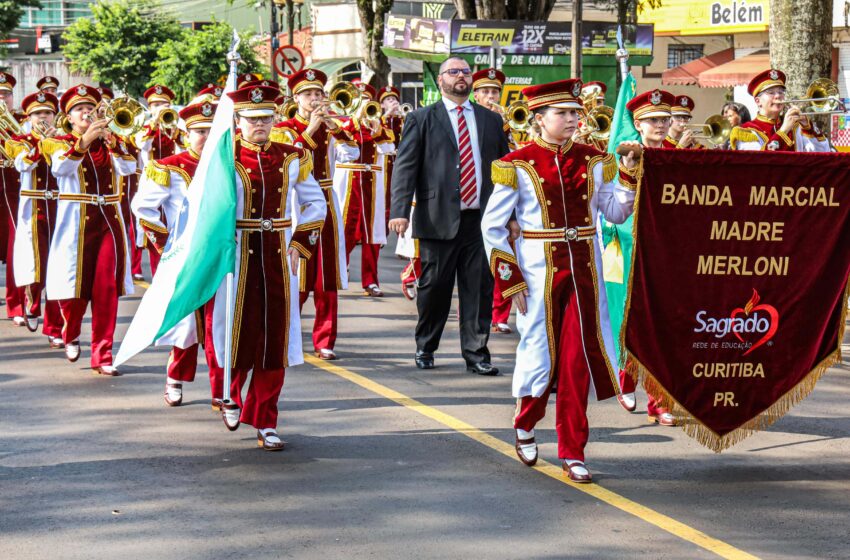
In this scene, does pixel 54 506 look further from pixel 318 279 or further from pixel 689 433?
pixel 318 279

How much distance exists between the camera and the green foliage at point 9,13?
5453 cm

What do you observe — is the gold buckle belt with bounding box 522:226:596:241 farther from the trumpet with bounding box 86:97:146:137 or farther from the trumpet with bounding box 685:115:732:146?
the trumpet with bounding box 685:115:732:146

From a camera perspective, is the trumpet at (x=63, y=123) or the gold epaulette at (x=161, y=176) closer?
the gold epaulette at (x=161, y=176)

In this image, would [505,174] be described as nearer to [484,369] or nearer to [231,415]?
[231,415]

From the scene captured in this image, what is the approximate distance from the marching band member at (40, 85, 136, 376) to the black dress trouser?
2264 millimetres

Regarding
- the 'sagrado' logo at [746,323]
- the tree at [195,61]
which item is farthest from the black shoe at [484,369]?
the tree at [195,61]

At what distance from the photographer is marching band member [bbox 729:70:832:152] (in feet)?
37.3

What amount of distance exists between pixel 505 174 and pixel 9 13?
51.0 meters

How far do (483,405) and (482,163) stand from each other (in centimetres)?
193

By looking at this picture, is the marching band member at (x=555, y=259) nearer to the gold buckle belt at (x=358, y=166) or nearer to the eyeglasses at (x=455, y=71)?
the eyeglasses at (x=455, y=71)

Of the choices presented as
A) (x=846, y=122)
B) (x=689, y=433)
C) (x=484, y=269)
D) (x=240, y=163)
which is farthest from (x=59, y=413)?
(x=846, y=122)

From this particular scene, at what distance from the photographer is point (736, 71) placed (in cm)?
3466

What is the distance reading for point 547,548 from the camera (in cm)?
603

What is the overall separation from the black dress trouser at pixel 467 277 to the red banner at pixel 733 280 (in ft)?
10.0
